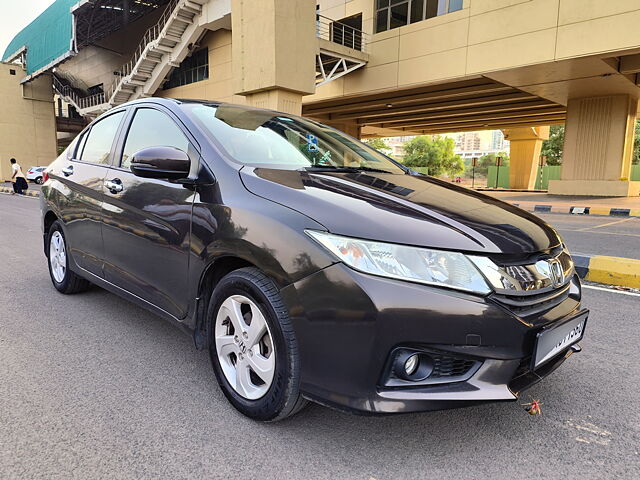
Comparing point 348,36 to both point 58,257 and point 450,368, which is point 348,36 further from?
point 450,368

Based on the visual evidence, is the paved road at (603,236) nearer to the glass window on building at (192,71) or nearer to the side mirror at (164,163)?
the side mirror at (164,163)

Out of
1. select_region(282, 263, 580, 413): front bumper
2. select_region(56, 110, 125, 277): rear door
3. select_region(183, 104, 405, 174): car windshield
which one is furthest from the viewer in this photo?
select_region(56, 110, 125, 277): rear door

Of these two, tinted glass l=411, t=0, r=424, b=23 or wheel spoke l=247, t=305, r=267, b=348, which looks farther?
tinted glass l=411, t=0, r=424, b=23

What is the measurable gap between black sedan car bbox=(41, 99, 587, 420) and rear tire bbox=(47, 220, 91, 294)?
1.36 meters

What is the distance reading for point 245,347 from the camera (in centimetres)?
214

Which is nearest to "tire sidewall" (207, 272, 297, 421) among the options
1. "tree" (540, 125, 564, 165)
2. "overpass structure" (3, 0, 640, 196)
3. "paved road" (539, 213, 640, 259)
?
"paved road" (539, 213, 640, 259)

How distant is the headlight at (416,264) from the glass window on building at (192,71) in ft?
93.0

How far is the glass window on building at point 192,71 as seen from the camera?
1082 inches

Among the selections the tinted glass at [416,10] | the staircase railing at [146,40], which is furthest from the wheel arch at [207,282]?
the staircase railing at [146,40]

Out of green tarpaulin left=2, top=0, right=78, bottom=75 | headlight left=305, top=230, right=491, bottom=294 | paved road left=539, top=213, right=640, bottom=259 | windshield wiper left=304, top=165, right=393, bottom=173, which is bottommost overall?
paved road left=539, top=213, right=640, bottom=259

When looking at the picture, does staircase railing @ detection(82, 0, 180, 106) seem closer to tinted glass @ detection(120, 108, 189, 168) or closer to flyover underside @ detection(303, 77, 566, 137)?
flyover underside @ detection(303, 77, 566, 137)

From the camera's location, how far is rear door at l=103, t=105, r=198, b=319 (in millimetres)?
2475

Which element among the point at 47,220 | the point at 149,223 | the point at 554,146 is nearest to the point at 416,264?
the point at 149,223

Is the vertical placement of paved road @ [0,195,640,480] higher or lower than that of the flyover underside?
lower
